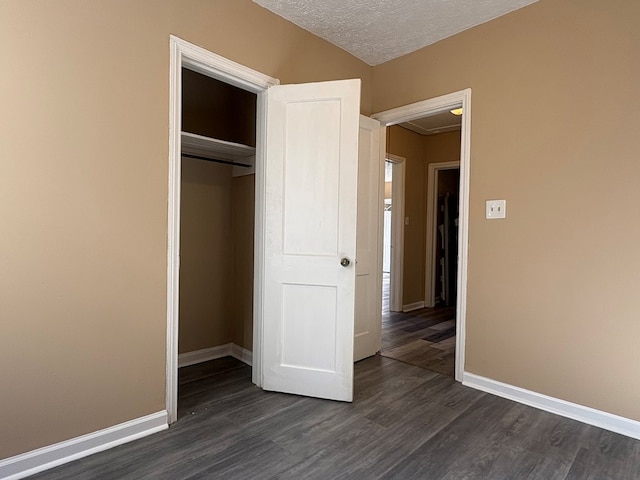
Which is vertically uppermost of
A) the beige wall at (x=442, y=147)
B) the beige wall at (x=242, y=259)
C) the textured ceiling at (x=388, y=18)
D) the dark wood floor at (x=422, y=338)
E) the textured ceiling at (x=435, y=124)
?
the textured ceiling at (x=388, y=18)

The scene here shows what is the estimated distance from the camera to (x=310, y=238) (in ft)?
8.19

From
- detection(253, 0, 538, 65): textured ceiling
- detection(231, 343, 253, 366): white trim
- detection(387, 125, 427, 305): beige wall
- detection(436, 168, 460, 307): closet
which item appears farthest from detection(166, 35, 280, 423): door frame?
detection(436, 168, 460, 307): closet

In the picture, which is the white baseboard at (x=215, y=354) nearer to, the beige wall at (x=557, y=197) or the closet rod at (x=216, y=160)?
the closet rod at (x=216, y=160)

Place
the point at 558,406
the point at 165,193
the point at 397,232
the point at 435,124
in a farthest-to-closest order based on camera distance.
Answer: the point at 397,232, the point at 435,124, the point at 558,406, the point at 165,193

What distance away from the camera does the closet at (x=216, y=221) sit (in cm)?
309

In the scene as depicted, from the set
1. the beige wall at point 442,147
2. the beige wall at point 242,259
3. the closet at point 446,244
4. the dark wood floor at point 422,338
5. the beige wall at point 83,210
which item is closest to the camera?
the beige wall at point 83,210

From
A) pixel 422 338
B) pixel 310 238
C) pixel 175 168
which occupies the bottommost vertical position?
pixel 422 338

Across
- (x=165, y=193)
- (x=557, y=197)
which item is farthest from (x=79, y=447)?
(x=557, y=197)

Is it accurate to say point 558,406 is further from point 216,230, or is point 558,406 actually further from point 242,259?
point 216,230

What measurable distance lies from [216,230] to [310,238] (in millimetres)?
1163

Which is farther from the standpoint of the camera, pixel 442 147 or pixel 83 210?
pixel 442 147

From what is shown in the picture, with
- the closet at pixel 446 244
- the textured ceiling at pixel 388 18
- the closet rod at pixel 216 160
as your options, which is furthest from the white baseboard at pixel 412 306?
the textured ceiling at pixel 388 18

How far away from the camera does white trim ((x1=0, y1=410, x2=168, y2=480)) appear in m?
1.64

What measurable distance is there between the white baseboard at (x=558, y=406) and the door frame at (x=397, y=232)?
8.07 ft
